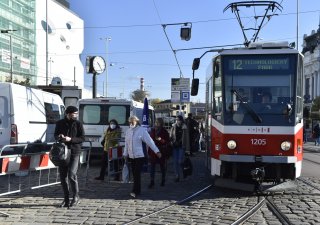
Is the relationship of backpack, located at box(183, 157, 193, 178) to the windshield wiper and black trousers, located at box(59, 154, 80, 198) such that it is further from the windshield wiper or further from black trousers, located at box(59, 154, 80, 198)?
black trousers, located at box(59, 154, 80, 198)

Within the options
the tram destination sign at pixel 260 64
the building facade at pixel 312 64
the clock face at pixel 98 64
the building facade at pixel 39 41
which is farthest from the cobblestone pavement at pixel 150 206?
the building facade at pixel 312 64

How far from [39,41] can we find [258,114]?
3405 inches

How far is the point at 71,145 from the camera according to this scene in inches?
363

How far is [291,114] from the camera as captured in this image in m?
10.6

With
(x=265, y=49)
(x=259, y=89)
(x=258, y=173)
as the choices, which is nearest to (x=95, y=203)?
(x=258, y=173)

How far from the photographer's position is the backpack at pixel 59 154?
8.84 m

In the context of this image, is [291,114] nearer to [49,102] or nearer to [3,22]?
[49,102]

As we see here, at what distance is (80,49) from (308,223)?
113 meters

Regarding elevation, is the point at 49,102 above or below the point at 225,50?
below

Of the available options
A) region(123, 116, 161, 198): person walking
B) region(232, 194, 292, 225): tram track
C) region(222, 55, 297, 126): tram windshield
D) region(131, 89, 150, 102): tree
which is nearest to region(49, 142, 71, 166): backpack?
region(123, 116, 161, 198): person walking

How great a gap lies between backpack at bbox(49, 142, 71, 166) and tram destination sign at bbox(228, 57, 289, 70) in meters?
4.26

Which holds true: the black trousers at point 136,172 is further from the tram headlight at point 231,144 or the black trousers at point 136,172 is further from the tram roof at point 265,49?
the tram roof at point 265,49

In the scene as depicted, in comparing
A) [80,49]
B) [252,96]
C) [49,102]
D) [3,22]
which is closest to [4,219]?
[252,96]

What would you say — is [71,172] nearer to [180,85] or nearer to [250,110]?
[250,110]
